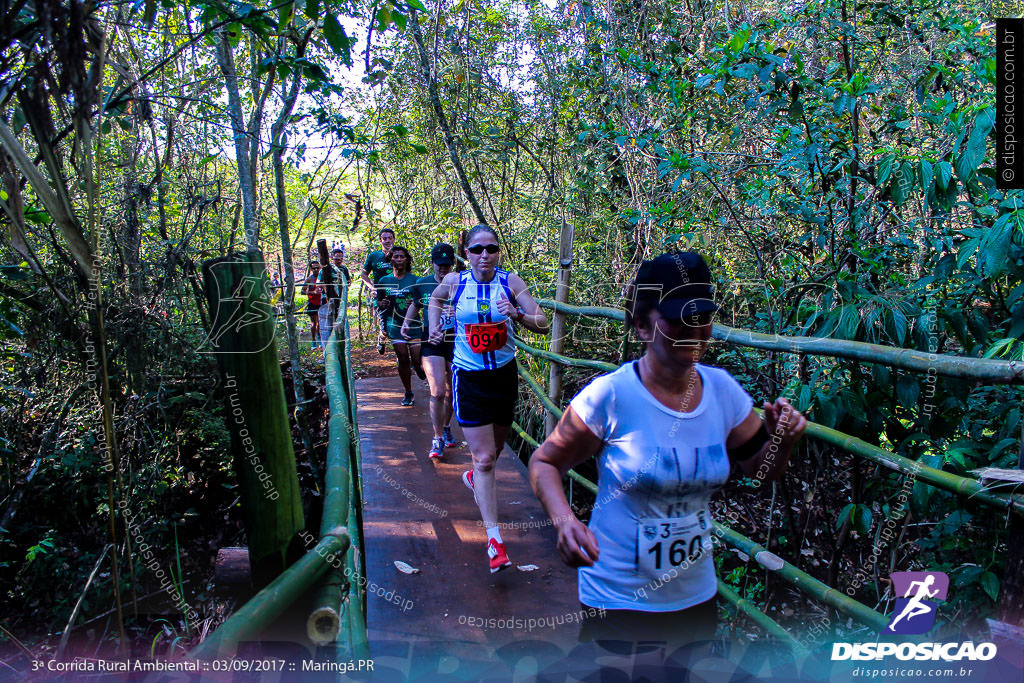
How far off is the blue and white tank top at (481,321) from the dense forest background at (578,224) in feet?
3.49

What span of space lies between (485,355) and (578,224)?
3.55 m

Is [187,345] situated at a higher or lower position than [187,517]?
higher

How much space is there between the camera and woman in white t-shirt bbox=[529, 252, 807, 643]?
1.57 meters

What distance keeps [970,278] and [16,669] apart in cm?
480

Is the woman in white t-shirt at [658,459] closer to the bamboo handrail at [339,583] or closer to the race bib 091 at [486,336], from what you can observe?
the bamboo handrail at [339,583]

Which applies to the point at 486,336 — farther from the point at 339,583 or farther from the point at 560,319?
the point at 339,583

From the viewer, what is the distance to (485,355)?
3.32 metres

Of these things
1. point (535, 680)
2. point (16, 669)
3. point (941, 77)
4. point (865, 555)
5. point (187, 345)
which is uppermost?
point (941, 77)

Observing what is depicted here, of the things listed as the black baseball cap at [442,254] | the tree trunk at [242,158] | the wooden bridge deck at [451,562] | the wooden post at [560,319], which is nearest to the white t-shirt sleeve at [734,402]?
the wooden bridge deck at [451,562]

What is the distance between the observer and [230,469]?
6145mm

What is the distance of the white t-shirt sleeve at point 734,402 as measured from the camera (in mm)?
1688

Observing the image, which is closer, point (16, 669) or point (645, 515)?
point (645, 515)

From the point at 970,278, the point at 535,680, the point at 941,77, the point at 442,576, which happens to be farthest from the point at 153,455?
the point at 941,77

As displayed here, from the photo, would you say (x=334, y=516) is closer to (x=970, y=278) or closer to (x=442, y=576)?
(x=442, y=576)
